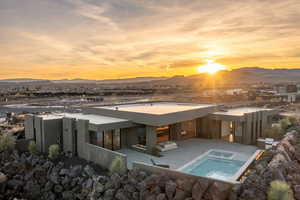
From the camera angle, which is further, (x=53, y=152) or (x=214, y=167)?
(x=53, y=152)

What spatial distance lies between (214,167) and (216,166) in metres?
0.22

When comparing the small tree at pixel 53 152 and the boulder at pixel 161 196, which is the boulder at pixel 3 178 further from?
the boulder at pixel 161 196

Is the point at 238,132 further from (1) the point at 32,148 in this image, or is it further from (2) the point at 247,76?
(2) the point at 247,76

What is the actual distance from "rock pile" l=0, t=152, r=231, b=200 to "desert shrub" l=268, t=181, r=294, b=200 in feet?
4.62

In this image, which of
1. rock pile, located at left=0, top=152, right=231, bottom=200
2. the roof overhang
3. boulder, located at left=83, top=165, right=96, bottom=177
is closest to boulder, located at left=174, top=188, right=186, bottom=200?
rock pile, located at left=0, top=152, right=231, bottom=200

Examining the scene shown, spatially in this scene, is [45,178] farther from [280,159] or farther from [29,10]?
[29,10]

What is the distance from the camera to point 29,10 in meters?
18.2

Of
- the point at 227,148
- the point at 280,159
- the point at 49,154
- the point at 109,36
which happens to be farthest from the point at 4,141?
the point at 280,159

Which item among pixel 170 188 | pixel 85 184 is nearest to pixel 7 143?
pixel 85 184

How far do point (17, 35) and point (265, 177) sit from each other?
2283 cm

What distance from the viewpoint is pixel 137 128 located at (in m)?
15.4

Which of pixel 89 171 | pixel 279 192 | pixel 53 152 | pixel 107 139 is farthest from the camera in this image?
pixel 107 139

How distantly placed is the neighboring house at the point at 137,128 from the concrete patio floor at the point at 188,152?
813 millimetres

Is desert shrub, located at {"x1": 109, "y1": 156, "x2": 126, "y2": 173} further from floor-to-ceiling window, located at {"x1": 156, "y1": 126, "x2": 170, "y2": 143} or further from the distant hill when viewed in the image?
the distant hill
